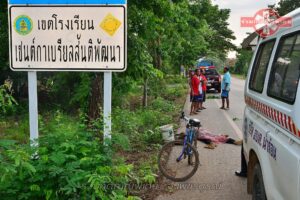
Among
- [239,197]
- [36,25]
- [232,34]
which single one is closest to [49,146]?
[36,25]

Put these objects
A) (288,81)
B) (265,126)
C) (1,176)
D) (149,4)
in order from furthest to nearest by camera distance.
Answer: (149,4) → (265,126) → (1,176) → (288,81)

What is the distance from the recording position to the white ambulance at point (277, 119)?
2.71 metres

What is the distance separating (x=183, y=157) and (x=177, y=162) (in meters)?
0.22

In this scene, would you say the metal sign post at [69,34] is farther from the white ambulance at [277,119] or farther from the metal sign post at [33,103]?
the white ambulance at [277,119]

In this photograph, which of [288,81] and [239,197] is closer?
[288,81]

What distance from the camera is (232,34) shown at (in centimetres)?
7288

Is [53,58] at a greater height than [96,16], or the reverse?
[96,16]

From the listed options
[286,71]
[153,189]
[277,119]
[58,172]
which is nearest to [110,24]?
[58,172]

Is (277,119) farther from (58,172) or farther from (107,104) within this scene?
(107,104)

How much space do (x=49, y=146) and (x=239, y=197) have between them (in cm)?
286

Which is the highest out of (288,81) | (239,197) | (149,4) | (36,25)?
(149,4)

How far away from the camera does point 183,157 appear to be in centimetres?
681

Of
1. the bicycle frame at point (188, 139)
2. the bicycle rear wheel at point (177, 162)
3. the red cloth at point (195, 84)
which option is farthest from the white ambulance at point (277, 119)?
the red cloth at point (195, 84)

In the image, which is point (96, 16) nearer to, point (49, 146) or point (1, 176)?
point (49, 146)
